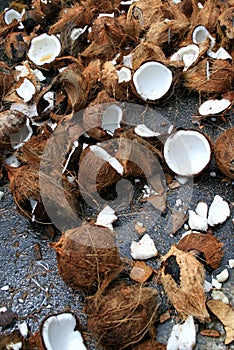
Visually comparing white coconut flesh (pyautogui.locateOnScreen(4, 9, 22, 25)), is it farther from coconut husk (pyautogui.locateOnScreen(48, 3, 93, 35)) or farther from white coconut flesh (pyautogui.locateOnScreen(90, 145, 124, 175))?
white coconut flesh (pyautogui.locateOnScreen(90, 145, 124, 175))

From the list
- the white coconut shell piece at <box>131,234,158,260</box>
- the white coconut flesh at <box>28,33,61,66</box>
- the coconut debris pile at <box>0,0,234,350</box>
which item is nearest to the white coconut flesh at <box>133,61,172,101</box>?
the coconut debris pile at <box>0,0,234,350</box>

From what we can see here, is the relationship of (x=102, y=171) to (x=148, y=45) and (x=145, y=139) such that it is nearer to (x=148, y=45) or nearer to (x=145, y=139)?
(x=145, y=139)

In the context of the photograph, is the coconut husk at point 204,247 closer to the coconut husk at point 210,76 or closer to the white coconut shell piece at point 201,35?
the coconut husk at point 210,76

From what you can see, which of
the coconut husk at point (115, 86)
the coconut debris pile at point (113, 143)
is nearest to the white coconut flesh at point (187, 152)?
the coconut debris pile at point (113, 143)

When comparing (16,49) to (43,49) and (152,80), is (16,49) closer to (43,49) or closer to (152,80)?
(43,49)

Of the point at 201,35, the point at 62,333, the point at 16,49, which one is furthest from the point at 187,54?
the point at 62,333

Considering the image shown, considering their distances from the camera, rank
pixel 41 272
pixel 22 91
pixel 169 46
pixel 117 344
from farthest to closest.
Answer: pixel 169 46, pixel 22 91, pixel 41 272, pixel 117 344

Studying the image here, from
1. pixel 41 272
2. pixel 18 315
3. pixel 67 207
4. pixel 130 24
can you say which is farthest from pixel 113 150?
pixel 130 24
